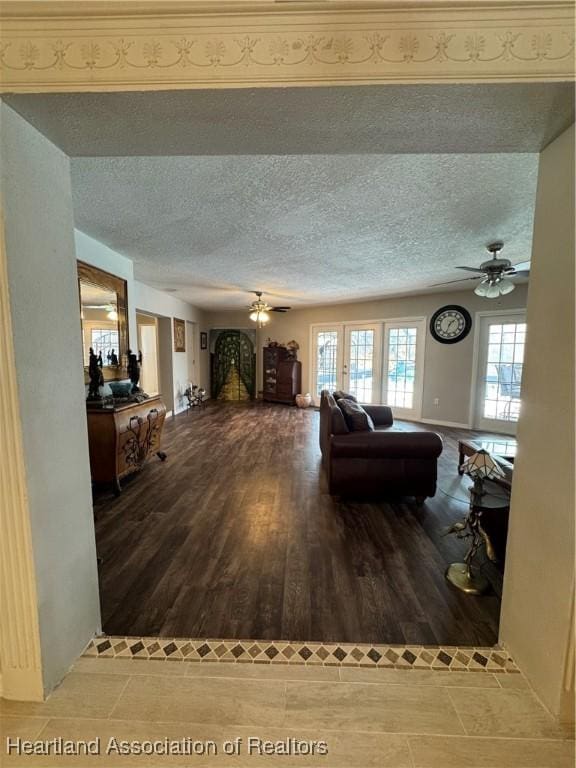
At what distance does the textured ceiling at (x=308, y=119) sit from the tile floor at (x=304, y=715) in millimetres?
1964

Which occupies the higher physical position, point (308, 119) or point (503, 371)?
point (308, 119)

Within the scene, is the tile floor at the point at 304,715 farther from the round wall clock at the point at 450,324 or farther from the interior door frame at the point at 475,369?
the round wall clock at the point at 450,324

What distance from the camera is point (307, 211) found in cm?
242

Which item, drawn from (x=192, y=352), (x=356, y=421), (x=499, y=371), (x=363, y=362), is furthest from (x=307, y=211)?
(x=192, y=352)

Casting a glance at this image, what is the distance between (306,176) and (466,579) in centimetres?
263

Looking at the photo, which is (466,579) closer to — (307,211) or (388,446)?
(388,446)

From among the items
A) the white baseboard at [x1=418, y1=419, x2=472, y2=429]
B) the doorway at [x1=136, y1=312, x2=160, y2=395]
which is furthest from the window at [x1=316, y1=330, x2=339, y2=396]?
the doorway at [x1=136, y1=312, x2=160, y2=395]

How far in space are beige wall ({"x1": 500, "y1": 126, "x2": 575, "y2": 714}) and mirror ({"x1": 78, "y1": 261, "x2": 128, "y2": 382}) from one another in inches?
127

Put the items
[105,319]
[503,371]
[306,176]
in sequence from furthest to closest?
[503,371] < [105,319] < [306,176]

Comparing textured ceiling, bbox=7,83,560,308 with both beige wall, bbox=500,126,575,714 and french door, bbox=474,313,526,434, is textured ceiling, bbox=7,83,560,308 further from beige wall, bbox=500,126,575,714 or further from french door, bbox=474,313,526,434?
french door, bbox=474,313,526,434

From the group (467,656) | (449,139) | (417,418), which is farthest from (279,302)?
(467,656)

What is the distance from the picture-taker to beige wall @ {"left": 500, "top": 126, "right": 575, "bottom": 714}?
0.99 metres

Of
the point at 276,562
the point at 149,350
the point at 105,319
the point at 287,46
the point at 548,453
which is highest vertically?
the point at 287,46

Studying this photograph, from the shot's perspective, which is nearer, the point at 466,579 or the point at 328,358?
the point at 466,579
